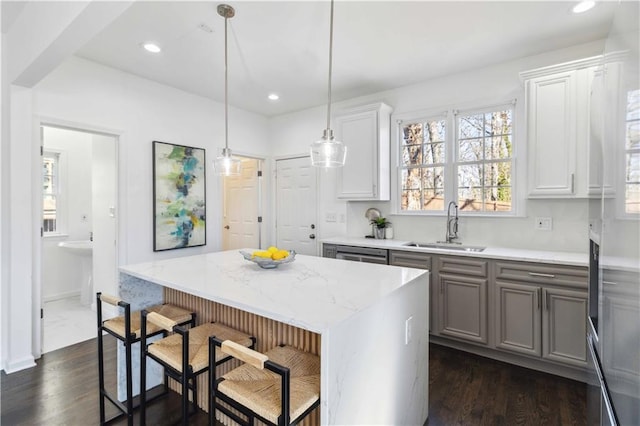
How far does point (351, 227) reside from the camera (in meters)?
4.28

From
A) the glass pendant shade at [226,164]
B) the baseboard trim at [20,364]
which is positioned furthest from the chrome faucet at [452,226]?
the baseboard trim at [20,364]

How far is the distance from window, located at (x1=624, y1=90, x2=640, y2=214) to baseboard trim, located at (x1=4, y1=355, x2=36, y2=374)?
386 centimetres

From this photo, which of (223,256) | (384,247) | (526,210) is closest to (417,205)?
(384,247)

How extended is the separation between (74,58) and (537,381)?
4867mm

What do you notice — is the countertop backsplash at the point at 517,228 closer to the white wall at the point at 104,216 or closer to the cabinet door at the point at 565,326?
the cabinet door at the point at 565,326

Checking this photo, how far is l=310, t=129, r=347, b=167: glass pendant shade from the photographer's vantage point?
2.02m

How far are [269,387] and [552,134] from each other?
2.93m

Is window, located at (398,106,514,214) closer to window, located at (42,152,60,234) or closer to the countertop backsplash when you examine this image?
the countertop backsplash

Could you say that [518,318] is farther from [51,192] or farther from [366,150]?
[51,192]

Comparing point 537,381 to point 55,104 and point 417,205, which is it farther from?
point 55,104

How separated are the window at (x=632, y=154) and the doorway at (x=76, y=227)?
12.8ft

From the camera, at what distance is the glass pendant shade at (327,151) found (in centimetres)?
202

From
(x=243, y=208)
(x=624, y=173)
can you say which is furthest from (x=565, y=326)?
(x=243, y=208)

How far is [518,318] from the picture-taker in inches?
106
